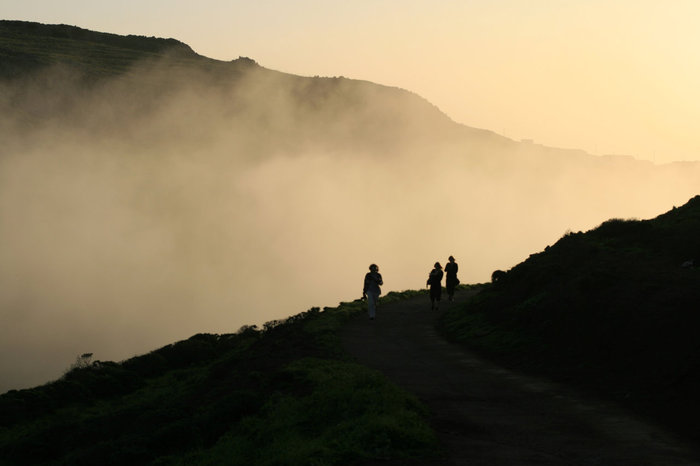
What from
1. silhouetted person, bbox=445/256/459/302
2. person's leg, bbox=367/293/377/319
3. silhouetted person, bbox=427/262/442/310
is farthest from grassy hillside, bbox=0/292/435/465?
silhouetted person, bbox=445/256/459/302

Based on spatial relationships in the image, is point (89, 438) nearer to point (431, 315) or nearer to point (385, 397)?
point (385, 397)

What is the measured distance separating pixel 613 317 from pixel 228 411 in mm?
9384

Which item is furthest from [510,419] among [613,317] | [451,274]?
[451,274]

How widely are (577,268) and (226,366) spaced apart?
11.3 metres

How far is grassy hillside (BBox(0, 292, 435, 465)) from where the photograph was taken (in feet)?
37.4

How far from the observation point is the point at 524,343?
808 inches

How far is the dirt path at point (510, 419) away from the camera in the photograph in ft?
34.7

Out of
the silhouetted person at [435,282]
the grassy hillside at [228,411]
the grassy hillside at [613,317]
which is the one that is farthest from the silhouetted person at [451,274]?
the grassy hillside at [228,411]

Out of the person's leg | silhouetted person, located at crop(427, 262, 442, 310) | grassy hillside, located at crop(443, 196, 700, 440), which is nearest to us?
grassy hillside, located at crop(443, 196, 700, 440)

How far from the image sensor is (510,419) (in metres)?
13.0

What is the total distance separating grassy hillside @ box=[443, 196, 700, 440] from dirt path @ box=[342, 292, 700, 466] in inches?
35.4

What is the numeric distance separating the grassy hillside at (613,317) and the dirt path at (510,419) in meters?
0.90

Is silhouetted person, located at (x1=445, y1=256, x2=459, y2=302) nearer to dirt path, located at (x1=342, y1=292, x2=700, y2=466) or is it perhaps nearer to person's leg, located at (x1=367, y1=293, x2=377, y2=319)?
person's leg, located at (x1=367, y1=293, x2=377, y2=319)

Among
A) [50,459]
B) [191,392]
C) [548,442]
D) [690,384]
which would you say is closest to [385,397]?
[548,442]
